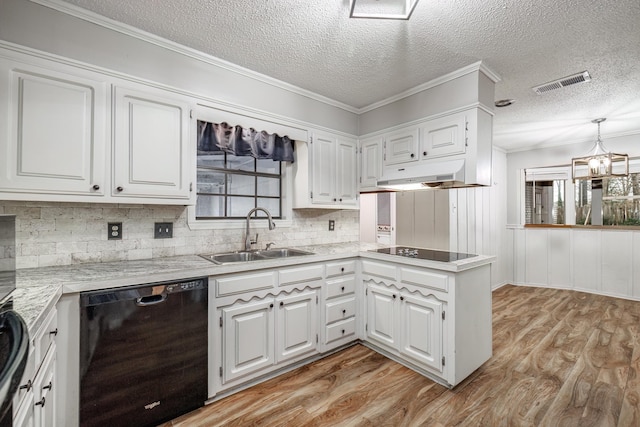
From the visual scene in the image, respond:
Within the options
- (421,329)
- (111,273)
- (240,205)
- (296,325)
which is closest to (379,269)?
(421,329)

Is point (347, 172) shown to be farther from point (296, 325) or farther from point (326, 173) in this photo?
point (296, 325)

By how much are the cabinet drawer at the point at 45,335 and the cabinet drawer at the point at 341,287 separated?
1769 mm

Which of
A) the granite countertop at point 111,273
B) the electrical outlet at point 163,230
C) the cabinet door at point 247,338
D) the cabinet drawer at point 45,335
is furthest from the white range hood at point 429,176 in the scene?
the cabinet drawer at point 45,335

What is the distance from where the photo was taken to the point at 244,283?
6.82 feet

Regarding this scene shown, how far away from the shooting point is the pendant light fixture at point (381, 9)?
5.48 feet

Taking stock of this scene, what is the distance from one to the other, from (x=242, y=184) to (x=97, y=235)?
1.24m

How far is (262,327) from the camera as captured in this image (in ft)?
7.16

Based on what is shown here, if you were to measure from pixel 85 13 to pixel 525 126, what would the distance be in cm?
480

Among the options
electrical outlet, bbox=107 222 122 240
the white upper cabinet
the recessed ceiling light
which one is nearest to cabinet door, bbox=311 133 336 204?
the white upper cabinet

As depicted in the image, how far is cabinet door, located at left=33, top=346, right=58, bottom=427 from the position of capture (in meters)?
1.16

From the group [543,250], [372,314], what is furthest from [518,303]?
[372,314]

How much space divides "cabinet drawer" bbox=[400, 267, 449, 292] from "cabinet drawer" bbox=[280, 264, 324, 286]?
2.26ft

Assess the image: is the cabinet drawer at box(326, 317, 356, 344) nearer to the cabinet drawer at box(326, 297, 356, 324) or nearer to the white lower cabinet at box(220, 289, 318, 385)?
the cabinet drawer at box(326, 297, 356, 324)

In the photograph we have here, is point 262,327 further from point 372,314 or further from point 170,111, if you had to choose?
point 170,111
